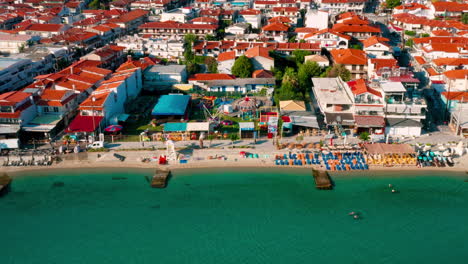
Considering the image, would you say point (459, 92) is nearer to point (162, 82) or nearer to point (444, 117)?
point (444, 117)

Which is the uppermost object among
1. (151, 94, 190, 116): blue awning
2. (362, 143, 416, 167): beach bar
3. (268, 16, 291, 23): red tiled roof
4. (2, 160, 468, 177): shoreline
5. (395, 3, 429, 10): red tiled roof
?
(395, 3, 429, 10): red tiled roof

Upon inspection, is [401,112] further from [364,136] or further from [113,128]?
[113,128]

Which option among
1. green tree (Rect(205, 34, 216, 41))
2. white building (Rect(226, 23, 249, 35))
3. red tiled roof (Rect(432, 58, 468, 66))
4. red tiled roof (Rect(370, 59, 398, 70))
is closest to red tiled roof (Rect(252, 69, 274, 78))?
red tiled roof (Rect(370, 59, 398, 70))

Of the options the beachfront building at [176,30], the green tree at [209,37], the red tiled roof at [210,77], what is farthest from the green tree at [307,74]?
the beachfront building at [176,30]

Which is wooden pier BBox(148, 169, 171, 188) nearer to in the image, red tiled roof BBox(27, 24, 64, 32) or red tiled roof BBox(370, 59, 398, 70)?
red tiled roof BBox(370, 59, 398, 70)

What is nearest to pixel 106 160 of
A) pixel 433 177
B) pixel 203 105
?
pixel 203 105

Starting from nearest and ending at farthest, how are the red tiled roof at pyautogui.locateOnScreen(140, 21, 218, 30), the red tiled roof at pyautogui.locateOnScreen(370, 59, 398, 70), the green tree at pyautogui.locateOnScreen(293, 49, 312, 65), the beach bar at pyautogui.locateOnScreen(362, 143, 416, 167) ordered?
the beach bar at pyautogui.locateOnScreen(362, 143, 416, 167) < the red tiled roof at pyautogui.locateOnScreen(370, 59, 398, 70) < the green tree at pyautogui.locateOnScreen(293, 49, 312, 65) < the red tiled roof at pyautogui.locateOnScreen(140, 21, 218, 30)
